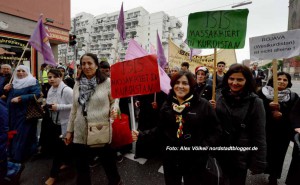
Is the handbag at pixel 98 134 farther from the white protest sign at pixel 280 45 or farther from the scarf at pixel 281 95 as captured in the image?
the white protest sign at pixel 280 45

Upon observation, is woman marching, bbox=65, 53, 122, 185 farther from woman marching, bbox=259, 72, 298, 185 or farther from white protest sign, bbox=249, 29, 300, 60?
white protest sign, bbox=249, 29, 300, 60

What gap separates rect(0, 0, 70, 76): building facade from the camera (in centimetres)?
1093

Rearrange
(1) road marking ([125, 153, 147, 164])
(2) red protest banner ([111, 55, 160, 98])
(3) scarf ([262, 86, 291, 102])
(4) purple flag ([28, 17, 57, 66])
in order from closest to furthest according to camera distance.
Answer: (2) red protest banner ([111, 55, 160, 98]), (3) scarf ([262, 86, 291, 102]), (1) road marking ([125, 153, 147, 164]), (4) purple flag ([28, 17, 57, 66])

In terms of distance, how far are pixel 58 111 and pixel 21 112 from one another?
939mm

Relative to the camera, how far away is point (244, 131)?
211 cm

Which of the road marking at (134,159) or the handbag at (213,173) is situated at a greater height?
the handbag at (213,173)

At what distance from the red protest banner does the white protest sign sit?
2015 millimetres

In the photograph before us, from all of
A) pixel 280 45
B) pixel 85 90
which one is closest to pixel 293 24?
pixel 280 45

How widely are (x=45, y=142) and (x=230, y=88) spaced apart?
338 centimetres

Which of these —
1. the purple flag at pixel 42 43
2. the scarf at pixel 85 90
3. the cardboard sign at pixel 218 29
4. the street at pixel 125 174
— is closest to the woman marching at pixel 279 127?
the street at pixel 125 174

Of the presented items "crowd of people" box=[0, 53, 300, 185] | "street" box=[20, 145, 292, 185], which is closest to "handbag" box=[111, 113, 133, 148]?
"crowd of people" box=[0, 53, 300, 185]

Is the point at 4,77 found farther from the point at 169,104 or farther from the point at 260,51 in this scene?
the point at 260,51

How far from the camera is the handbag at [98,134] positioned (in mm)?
2467

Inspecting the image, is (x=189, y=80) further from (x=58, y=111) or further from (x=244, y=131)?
(x=58, y=111)
